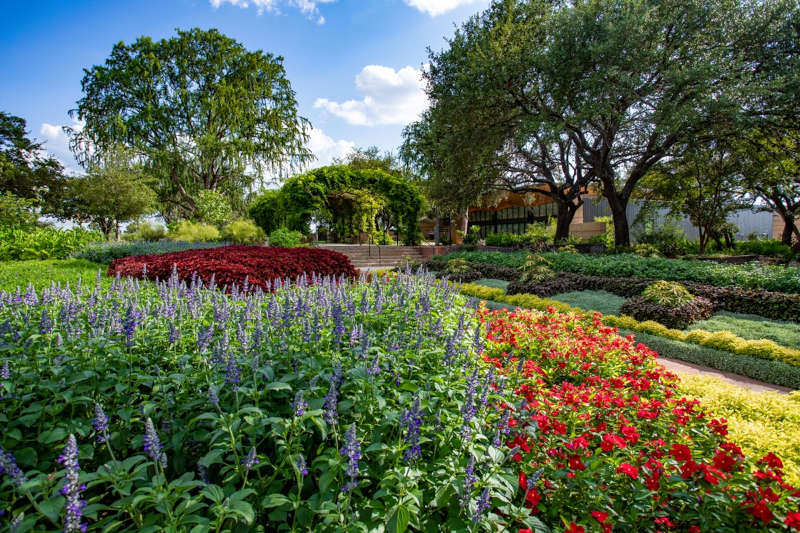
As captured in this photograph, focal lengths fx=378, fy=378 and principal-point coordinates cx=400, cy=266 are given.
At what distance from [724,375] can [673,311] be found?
5.67 ft

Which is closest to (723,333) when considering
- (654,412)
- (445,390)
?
(654,412)

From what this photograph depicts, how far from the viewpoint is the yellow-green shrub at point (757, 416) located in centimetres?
246

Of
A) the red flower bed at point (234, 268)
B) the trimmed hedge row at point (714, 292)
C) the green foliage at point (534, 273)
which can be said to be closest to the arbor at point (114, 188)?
the red flower bed at point (234, 268)

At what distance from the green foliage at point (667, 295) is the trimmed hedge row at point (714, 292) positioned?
651mm

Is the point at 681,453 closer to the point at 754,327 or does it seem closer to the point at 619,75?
the point at 754,327

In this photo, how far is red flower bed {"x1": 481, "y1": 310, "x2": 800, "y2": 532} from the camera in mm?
1741

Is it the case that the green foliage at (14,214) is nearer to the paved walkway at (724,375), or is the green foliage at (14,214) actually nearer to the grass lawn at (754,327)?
the paved walkway at (724,375)

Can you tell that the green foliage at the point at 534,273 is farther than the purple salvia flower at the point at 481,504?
Yes

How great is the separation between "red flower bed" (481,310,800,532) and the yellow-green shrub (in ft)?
0.69

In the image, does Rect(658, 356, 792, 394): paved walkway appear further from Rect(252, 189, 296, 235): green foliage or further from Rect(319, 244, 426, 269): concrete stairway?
Rect(252, 189, 296, 235): green foliage

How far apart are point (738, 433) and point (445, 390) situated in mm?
2216

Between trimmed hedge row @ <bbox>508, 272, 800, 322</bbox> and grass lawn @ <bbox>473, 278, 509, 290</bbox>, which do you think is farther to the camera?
grass lawn @ <bbox>473, 278, 509, 290</bbox>

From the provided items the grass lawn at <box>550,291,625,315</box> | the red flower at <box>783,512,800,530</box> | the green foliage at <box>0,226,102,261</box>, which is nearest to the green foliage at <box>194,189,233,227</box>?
the green foliage at <box>0,226,102,261</box>

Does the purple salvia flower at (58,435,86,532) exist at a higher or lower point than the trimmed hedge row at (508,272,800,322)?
higher
